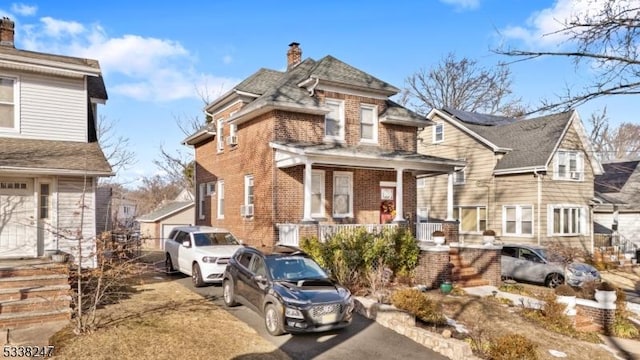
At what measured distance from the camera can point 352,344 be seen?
847 centimetres

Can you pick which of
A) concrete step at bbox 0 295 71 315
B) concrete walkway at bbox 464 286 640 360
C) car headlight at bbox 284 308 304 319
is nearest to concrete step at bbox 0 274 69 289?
concrete step at bbox 0 295 71 315

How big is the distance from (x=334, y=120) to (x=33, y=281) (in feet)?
40.9

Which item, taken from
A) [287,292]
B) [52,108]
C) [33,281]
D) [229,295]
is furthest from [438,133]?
[33,281]

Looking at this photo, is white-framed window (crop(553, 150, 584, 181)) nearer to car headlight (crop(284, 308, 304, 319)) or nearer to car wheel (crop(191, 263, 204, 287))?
car wheel (crop(191, 263, 204, 287))

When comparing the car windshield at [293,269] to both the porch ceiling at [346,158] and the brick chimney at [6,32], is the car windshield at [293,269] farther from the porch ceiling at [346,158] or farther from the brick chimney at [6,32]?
the brick chimney at [6,32]

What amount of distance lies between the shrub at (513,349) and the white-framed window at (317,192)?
11.0 meters

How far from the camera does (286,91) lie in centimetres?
1805

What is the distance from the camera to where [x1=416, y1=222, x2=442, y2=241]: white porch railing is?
17953 millimetres

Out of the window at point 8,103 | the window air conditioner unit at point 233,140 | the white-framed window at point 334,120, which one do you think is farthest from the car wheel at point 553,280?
the window at point 8,103

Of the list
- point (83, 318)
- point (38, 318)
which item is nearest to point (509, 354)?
point (83, 318)

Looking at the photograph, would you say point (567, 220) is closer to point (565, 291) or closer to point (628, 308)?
point (628, 308)

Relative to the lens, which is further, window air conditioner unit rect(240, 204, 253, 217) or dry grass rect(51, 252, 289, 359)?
window air conditioner unit rect(240, 204, 253, 217)

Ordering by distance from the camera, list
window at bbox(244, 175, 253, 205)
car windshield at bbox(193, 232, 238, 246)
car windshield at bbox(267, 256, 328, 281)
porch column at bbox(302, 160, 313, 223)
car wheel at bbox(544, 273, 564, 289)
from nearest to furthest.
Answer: car windshield at bbox(267, 256, 328, 281) → car windshield at bbox(193, 232, 238, 246) → porch column at bbox(302, 160, 313, 223) → car wheel at bbox(544, 273, 564, 289) → window at bbox(244, 175, 253, 205)

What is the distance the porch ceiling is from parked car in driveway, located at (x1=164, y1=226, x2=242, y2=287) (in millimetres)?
3692
